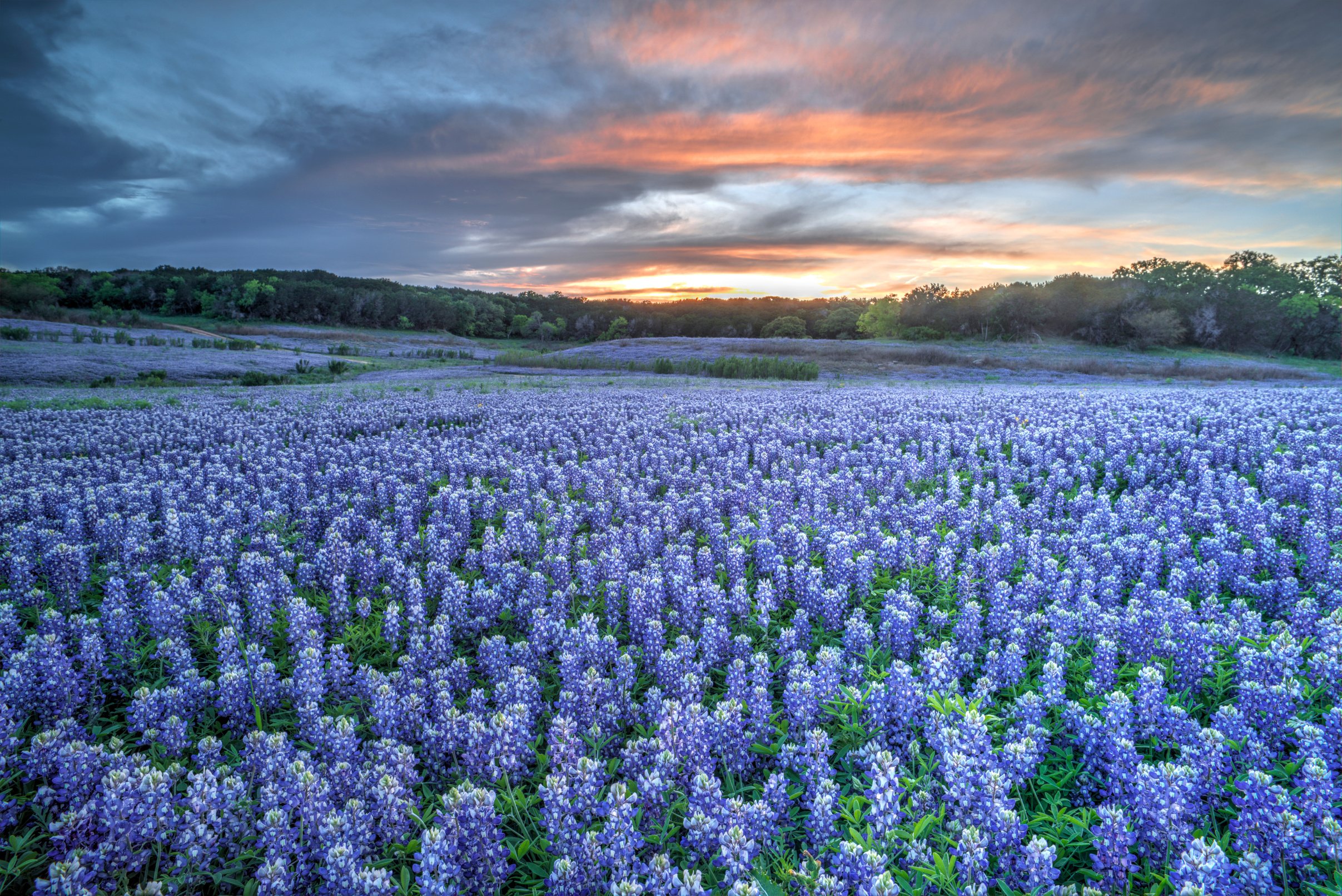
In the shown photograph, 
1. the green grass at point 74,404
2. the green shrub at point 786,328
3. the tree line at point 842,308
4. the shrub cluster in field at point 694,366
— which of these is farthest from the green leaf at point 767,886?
the green shrub at point 786,328

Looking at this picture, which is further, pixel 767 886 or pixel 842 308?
pixel 842 308

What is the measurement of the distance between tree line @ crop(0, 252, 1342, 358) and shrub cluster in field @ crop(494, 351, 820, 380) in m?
36.0

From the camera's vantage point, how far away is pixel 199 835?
97.7 inches

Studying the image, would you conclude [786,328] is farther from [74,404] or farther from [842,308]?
[74,404]

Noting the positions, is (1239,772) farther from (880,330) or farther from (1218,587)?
(880,330)

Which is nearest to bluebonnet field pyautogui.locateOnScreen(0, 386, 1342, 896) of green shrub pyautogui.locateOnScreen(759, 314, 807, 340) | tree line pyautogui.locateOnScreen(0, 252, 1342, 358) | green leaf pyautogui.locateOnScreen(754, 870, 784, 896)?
green leaf pyautogui.locateOnScreen(754, 870, 784, 896)

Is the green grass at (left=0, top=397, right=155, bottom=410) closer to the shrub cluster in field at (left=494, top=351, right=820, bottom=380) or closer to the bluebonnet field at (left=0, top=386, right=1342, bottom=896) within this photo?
the bluebonnet field at (left=0, top=386, right=1342, bottom=896)

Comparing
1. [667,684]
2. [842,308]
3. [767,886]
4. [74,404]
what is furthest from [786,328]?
[767,886]

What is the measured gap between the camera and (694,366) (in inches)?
1390

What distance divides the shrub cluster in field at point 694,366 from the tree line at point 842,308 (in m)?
36.0

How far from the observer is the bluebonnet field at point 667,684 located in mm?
2496

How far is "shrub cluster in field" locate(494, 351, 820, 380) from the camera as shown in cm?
3159

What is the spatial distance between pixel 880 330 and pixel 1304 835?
90.3m

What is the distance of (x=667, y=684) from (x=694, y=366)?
3219 centimetres
